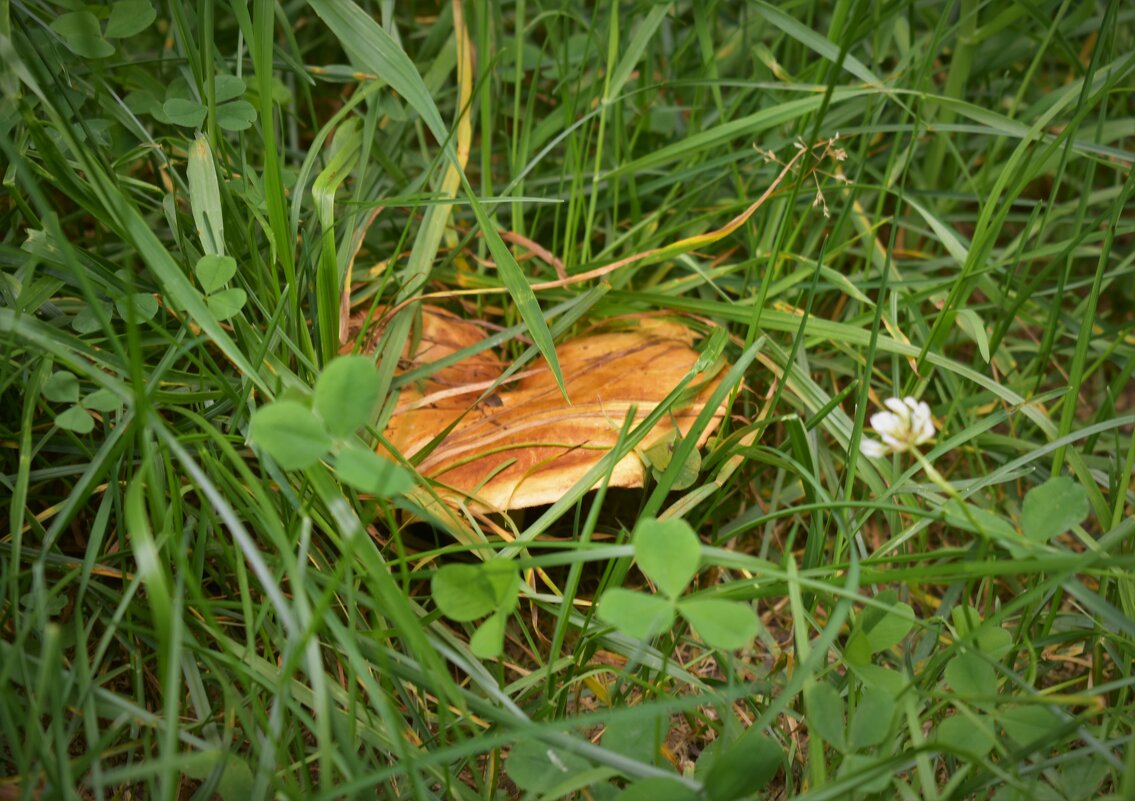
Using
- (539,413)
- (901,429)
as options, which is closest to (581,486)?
(539,413)

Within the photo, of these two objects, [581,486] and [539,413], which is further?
[539,413]

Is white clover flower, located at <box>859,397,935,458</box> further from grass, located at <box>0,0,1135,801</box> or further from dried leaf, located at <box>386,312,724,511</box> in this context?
dried leaf, located at <box>386,312,724,511</box>

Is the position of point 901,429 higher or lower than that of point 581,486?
higher

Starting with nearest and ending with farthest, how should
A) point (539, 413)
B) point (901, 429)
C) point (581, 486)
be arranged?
point (901, 429)
point (581, 486)
point (539, 413)

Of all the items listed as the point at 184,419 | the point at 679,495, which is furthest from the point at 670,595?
the point at 184,419

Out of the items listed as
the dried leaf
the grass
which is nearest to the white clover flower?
the grass

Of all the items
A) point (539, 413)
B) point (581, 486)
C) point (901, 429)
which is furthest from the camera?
point (539, 413)

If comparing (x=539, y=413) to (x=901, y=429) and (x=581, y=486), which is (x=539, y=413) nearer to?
(x=581, y=486)

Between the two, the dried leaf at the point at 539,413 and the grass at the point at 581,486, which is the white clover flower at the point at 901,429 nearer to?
the grass at the point at 581,486
